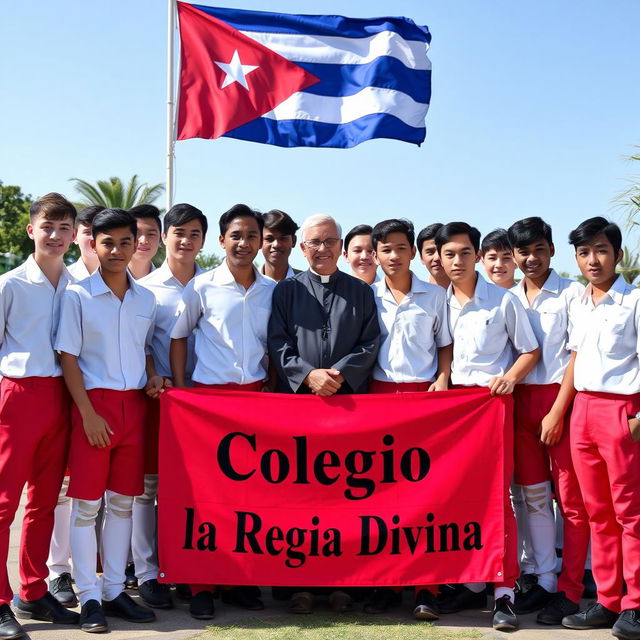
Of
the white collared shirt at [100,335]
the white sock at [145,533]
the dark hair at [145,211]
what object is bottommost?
the white sock at [145,533]

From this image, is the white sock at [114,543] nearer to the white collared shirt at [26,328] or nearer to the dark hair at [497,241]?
the white collared shirt at [26,328]

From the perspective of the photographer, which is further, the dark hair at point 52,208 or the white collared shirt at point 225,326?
the white collared shirt at point 225,326

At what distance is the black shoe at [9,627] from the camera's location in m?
4.34

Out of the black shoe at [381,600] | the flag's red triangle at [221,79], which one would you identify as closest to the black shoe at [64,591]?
the black shoe at [381,600]

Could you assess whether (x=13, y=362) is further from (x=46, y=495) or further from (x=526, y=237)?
(x=526, y=237)

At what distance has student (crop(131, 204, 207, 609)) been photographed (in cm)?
523

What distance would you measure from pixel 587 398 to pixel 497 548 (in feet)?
3.69

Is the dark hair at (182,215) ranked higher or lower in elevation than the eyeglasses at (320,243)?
higher

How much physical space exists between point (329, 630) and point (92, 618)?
142cm

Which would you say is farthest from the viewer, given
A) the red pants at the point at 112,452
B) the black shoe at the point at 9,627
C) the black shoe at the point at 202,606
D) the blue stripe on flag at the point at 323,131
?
the blue stripe on flag at the point at 323,131

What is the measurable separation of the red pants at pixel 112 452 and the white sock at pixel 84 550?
3.6 inches

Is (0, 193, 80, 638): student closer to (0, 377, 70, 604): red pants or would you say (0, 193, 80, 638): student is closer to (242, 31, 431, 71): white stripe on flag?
(0, 377, 70, 604): red pants

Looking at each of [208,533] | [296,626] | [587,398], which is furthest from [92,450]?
[587,398]

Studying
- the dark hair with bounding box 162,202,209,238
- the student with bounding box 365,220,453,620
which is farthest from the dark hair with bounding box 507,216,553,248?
the dark hair with bounding box 162,202,209,238
